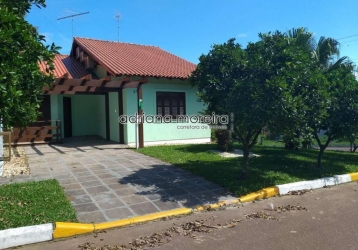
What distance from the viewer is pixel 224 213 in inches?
197

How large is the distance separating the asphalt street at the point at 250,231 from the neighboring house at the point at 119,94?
7.14m

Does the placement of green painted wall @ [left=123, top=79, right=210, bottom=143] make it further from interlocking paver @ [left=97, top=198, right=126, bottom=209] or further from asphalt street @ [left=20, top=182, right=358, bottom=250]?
asphalt street @ [left=20, top=182, right=358, bottom=250]

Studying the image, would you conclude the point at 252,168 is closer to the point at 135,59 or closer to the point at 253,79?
the point at 253,79

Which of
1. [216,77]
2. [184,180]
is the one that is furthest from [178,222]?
[216,77]

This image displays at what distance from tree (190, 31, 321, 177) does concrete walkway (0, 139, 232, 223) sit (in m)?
1.75

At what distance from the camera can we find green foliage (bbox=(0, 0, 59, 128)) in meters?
3.47

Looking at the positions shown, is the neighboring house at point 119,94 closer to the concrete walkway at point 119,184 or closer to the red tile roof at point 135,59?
the red tile roof at point 135,59

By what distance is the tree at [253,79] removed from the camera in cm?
561

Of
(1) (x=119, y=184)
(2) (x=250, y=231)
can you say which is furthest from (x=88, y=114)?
(2) (x=250, y=231)

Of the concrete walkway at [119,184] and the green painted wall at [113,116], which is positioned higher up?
the green painted wall at [113,116]

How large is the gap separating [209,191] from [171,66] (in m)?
9.91

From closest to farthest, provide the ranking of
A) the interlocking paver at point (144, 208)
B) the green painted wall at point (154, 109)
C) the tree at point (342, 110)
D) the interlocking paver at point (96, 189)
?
the interlocking paver at point (144, 208), the interlocking paver at point (96, 189), the tree at point (342, 110), the green painted wall at point (154, 109)

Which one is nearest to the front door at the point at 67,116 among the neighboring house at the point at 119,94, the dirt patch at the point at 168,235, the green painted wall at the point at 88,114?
the neighboring house at the point at 119,94

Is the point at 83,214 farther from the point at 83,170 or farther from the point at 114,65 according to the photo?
the point at 114,65
